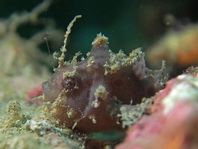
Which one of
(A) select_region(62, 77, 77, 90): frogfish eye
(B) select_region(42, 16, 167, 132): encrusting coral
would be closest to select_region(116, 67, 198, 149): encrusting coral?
(B) select_region(42, 16, 167, 132): encrusting coral

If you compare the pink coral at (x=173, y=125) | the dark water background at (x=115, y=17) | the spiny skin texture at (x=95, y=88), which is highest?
the dark water background at (x=115, y=17)

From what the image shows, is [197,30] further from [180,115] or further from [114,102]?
[180,115]

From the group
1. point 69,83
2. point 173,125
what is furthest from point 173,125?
point 69,83

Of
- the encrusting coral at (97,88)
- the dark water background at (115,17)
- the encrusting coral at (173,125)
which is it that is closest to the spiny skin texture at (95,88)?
the encrusting coral at (97,88)

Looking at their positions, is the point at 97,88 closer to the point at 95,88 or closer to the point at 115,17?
the point at 95,88

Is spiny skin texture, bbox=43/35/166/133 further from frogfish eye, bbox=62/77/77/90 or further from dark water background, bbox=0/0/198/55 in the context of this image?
dark water background, bbox=0/0/198/55

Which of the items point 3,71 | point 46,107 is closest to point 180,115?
point 46,107

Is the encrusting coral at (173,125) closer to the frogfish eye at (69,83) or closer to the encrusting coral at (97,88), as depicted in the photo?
the encrusting coral at (97,88)
